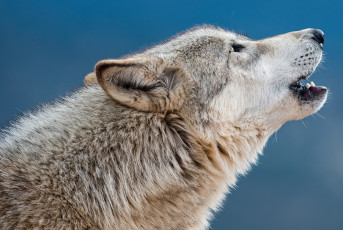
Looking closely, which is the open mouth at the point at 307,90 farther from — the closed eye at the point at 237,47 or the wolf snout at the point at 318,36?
the closed eye at the point at 237,47

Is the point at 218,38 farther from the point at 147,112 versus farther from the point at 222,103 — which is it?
the point at 147,112

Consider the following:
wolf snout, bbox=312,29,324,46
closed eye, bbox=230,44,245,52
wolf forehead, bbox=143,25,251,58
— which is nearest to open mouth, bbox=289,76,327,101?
wolf snout, bbox=312,29,324,46

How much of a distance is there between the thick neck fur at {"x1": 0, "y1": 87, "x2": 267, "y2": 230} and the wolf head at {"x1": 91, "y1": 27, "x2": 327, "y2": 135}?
195 mm

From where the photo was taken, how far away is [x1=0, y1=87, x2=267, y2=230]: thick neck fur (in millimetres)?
4719

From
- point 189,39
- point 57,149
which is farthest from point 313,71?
point 57,149

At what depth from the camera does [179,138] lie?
5309 millimetres

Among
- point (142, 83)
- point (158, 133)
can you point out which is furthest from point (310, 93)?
point (142, 83)

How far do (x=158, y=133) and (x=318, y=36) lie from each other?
9.44 feet

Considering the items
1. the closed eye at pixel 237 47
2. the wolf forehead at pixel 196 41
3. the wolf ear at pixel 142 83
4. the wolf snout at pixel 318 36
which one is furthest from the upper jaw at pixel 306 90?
the wolf ear at pixel 142 83

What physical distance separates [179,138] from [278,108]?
150 centimetres

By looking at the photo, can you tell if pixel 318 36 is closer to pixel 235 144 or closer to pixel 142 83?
pixel 235 144

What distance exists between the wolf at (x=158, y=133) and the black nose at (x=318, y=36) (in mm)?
54

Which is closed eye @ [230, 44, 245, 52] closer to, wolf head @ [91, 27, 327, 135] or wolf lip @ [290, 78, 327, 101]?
wolf head @ [91, 27, 327, 135]

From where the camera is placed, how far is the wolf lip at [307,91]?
19.7ft
